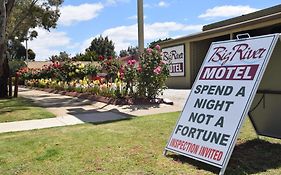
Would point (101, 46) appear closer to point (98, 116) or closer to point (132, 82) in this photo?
point (132, 82)

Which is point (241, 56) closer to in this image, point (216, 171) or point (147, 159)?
point (216, 171)

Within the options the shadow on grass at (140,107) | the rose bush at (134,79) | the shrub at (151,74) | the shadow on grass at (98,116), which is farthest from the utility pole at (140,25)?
the shadow on grass at (98,116)

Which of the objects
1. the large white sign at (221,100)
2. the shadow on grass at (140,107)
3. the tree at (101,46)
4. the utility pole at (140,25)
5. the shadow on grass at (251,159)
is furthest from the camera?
the tree at (101,46)

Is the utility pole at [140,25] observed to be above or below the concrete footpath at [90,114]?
above

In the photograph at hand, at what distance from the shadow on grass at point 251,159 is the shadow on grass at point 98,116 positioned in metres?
3.89

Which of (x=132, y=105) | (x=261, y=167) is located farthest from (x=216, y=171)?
(x=132, y=105)

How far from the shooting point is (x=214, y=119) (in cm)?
488

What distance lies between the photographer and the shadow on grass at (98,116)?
9.21 metres

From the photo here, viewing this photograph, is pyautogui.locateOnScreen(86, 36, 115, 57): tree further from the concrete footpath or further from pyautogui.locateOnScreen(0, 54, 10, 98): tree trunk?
the concrete footpath

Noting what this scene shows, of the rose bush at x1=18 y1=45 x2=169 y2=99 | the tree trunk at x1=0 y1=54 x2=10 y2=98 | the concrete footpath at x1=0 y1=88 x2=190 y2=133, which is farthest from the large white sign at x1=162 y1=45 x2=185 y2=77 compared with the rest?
the concrete footpath at x1=0 y1=88 x2=190 y2=133

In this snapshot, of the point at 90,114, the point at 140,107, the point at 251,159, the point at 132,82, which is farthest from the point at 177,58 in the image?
the point at 251,159

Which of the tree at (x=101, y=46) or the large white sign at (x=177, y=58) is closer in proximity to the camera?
the large white sign at (x=177, y=58)

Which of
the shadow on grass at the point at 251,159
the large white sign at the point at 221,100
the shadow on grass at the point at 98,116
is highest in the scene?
the large white sign at the point at 221,100

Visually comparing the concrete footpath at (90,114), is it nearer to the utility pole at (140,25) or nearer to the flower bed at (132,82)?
the flower bed at (132,82)
